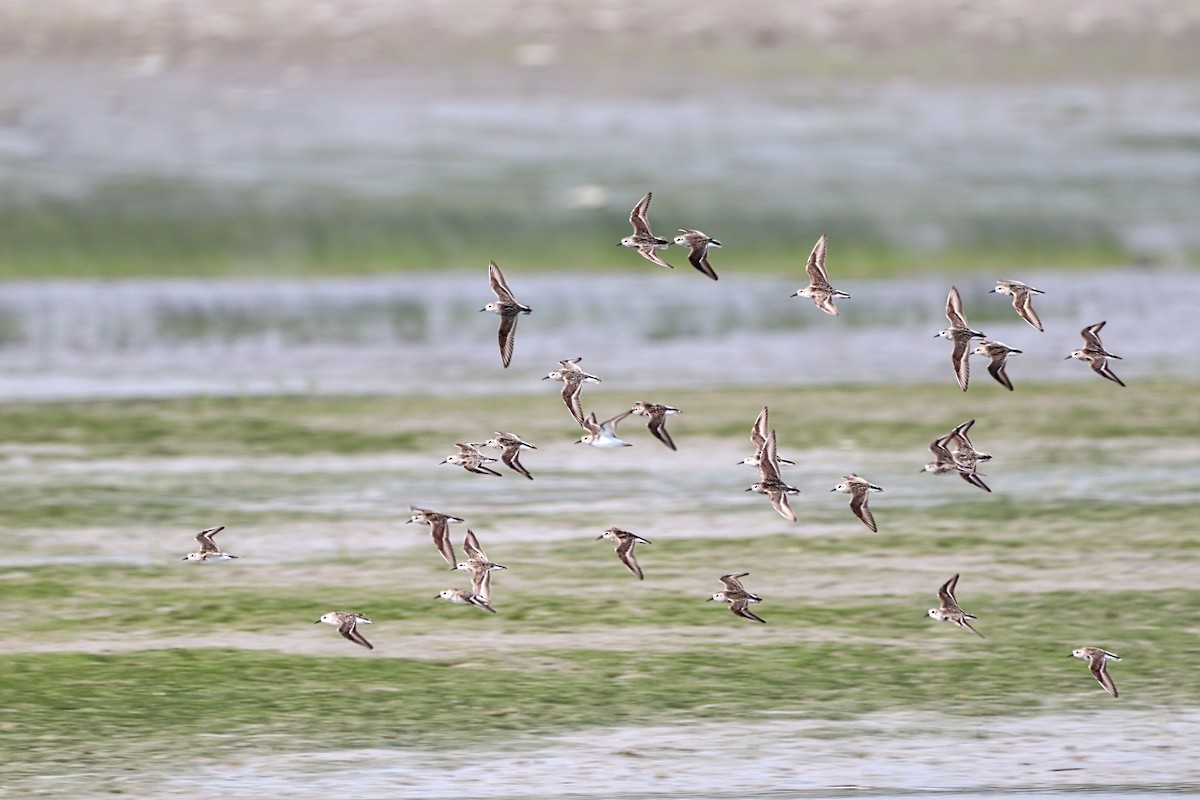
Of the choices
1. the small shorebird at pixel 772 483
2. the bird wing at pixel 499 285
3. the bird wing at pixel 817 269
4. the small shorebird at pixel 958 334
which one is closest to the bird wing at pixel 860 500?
the small shorebird at pixel 772 483

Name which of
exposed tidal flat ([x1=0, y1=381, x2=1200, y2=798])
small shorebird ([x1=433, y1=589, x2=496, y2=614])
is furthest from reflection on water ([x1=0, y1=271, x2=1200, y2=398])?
small shorebird ([x1=433, y1=589, x2=496, y2=614])

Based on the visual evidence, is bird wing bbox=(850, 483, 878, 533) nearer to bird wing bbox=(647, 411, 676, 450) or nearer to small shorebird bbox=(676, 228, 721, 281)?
bird wing bbox=(647, 411, 676, 450)

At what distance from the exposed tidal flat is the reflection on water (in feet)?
3.27

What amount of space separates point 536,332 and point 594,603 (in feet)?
30.8

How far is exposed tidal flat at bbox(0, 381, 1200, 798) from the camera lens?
11.5m

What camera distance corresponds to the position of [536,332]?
23.5 metres

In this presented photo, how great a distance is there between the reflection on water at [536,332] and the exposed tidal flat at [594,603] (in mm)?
997

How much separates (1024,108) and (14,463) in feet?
48.4

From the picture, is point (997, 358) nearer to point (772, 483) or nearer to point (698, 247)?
point (772, 483)

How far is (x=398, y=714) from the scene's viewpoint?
1209cm

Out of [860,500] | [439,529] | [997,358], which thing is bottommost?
[439,529]

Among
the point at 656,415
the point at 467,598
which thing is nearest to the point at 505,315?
the point at 656,415

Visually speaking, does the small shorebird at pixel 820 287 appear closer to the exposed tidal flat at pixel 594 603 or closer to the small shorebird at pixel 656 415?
the small shorebird at pixel 656 415

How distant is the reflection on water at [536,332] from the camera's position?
21688mm
